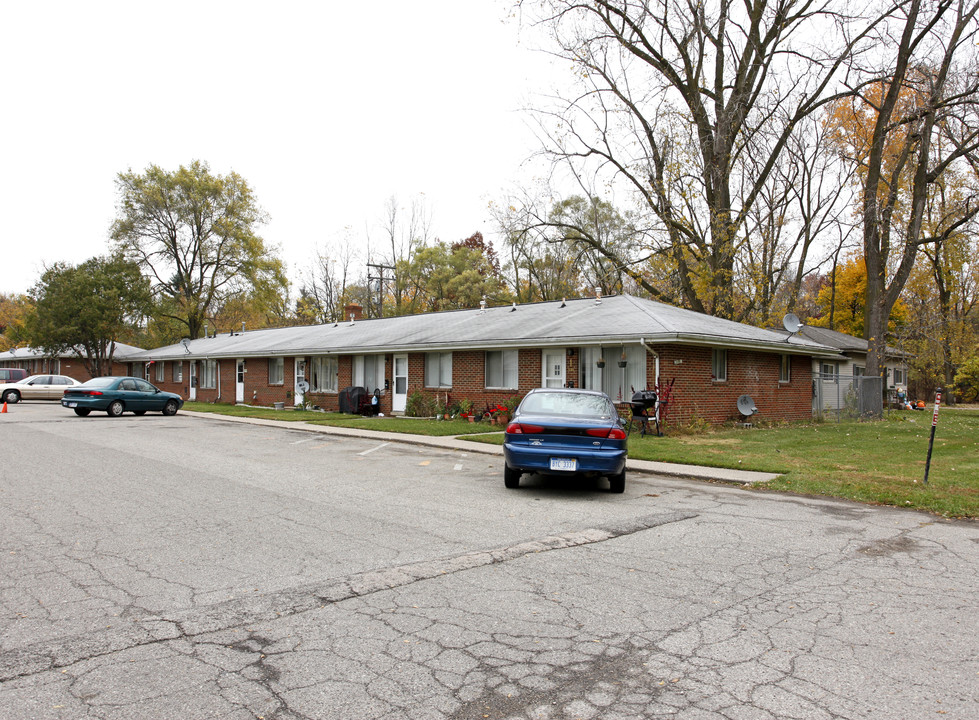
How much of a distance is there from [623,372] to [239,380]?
22346 mm

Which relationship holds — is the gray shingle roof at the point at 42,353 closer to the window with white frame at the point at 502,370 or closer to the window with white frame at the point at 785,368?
the window with white frame at the point at 502,370

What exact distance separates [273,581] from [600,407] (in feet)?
21.3

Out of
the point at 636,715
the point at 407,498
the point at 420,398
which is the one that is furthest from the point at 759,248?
the point at 636,715

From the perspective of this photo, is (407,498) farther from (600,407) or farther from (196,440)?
(196,440)

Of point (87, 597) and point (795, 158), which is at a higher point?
point (795, 158)

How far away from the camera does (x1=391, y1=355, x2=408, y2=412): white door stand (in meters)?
25.3

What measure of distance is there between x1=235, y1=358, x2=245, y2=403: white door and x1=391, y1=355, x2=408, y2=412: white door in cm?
1231

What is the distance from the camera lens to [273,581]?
548 cm

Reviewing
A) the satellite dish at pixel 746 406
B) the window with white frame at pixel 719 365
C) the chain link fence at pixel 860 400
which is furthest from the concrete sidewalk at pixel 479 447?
the chain link fence at pixel 860 400

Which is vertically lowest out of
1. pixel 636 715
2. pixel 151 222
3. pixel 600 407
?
pixel 636 715

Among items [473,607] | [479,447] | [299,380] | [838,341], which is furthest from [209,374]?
[473,607]

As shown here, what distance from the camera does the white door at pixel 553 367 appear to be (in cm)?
2064

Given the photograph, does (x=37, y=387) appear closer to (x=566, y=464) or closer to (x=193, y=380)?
(x=193, y=380)

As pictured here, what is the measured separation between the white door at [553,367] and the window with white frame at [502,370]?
1152 mm
